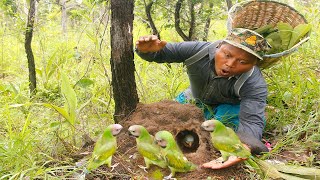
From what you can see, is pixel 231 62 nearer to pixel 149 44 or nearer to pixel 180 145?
pixel 149 44

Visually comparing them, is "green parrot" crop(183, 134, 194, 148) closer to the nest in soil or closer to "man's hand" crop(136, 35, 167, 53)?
the nest in soil

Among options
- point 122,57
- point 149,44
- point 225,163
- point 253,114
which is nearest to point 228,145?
point 225,163

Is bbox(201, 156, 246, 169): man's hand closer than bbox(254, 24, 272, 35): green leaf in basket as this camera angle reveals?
Yes

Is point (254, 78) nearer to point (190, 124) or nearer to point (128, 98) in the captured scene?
point (190, 124)

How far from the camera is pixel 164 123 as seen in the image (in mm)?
2824

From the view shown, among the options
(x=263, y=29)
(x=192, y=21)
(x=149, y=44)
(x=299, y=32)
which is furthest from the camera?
(x=192, y=21)

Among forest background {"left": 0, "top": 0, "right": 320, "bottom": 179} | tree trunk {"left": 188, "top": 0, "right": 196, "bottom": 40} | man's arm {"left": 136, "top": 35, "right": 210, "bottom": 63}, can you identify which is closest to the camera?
forest background {"left": 0, "top": 0, "right": 320, "bottom": 179}

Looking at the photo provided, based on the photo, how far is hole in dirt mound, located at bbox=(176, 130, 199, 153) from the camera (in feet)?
9.23

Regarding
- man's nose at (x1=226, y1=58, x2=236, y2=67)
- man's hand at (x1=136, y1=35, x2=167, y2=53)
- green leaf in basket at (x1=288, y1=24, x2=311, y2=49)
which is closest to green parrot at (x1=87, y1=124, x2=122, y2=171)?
man's hand at (x1=136, y1=35, x2=167, y2=53)

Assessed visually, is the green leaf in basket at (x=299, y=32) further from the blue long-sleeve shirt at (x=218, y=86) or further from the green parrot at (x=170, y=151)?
the green parrot at (x=170, y=151)

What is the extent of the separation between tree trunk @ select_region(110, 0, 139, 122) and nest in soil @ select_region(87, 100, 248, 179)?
4.5 inches

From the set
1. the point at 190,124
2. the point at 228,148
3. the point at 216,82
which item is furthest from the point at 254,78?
the point at 228,148

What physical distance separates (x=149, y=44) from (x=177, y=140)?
0.92 meters

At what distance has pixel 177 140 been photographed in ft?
9.25
